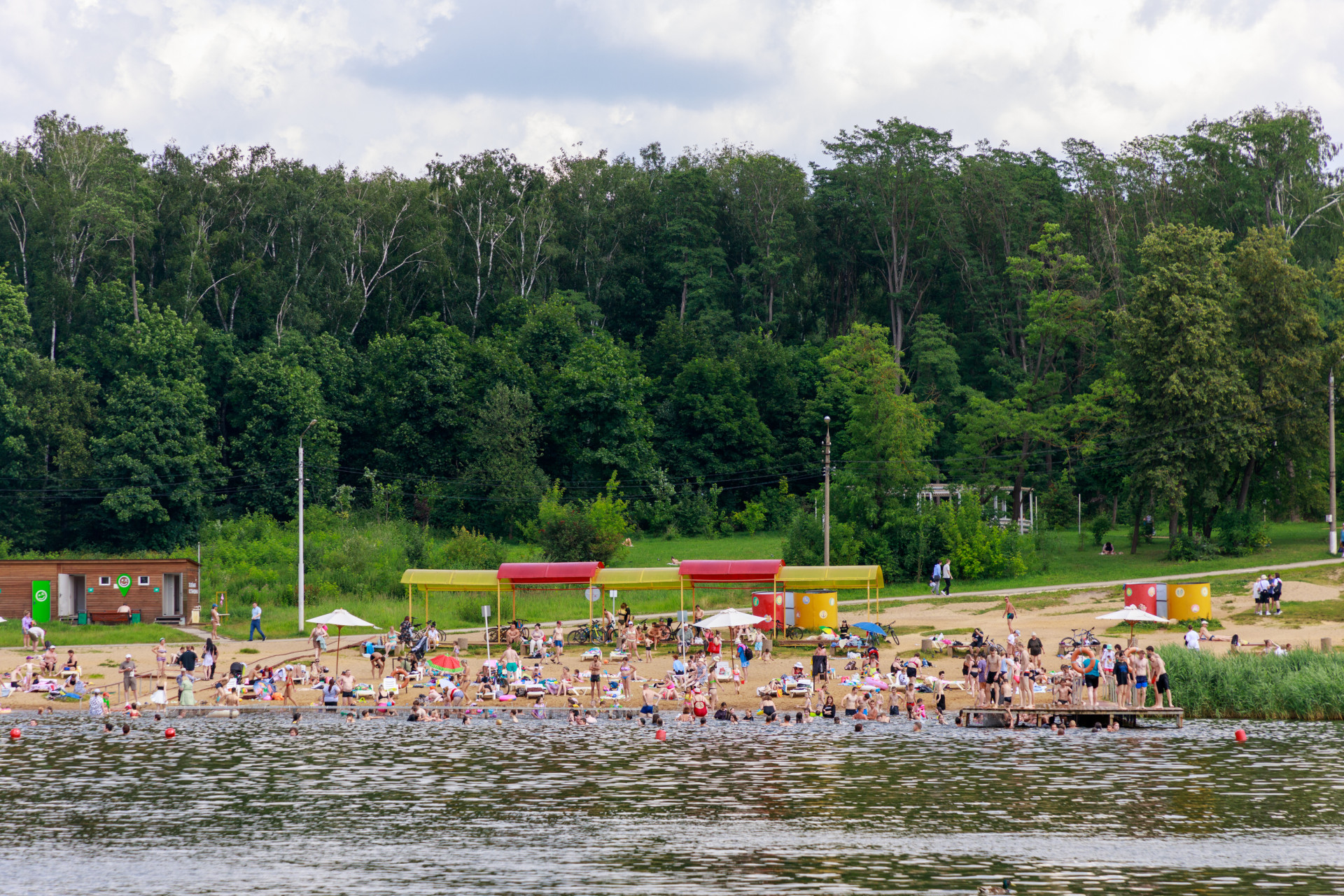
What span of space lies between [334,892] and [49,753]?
14.9 metres

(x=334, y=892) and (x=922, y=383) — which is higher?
(x=922, y=383)

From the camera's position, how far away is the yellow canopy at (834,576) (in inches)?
1757

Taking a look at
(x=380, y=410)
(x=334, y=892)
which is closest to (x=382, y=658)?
(x=334, y=892)

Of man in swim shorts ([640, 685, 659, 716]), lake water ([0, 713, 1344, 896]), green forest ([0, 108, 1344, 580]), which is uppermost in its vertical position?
green forest ([0, 108, 1344, 580])

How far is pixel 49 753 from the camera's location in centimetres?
3061

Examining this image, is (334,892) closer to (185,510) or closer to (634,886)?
(634,886)

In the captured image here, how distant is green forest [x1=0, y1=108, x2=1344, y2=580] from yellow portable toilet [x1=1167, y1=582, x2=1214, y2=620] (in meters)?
13.0

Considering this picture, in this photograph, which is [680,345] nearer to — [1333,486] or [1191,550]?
[1191,550]

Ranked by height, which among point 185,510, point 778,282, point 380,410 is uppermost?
point 778,282

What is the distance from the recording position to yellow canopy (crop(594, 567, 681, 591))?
45.6 meters

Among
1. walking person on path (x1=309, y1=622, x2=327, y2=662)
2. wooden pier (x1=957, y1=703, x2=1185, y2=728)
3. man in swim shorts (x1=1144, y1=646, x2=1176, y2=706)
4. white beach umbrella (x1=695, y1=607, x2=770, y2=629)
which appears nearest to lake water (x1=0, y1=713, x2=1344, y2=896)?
wooden pier (x1=957, y1=703, x2=1185, y2=728)

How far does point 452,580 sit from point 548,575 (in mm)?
3441

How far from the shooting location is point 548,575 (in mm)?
45688

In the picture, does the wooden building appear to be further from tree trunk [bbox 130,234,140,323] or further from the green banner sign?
tree trunk [bbox 130,234,140,323]
